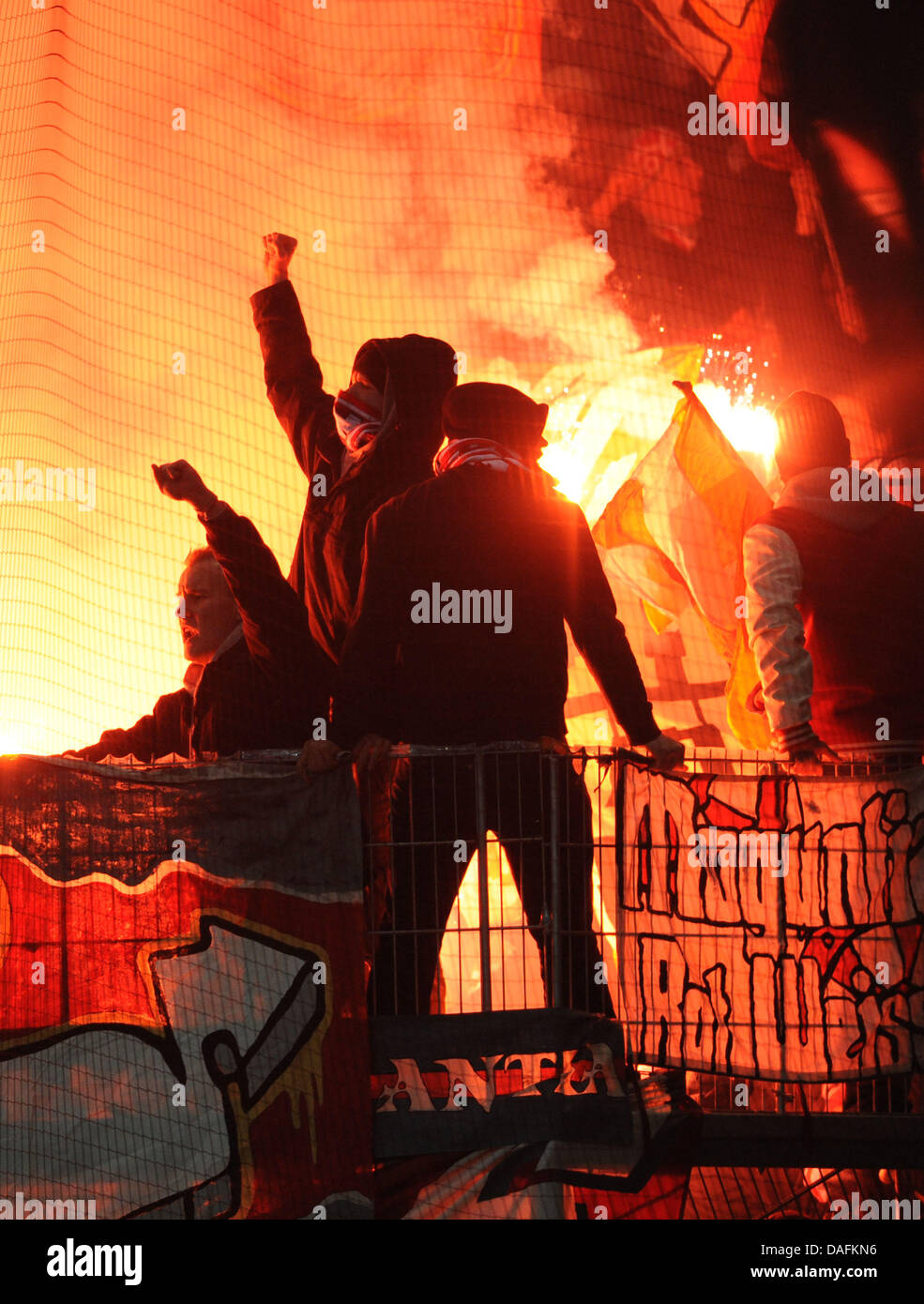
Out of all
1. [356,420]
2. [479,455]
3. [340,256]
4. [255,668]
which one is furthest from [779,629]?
[340,256]

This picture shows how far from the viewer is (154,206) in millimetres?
6164

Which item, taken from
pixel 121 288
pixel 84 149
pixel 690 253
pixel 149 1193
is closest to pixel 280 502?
pixel 121 288

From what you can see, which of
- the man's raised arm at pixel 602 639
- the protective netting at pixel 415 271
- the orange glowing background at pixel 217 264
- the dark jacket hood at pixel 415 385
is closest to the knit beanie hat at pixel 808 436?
the man's raised arm at pixel 602 639

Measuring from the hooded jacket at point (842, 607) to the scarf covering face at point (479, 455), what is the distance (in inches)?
34.9

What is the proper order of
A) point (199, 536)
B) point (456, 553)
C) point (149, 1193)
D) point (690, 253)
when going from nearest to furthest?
1. point (149, 1193)
2. point (456, 553)
3. point (199, 536)
4. point (690, 253)

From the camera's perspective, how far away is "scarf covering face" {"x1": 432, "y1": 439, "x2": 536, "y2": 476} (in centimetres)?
430

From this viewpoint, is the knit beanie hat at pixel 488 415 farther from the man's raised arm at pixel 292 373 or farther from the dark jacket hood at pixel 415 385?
the man's raised arm at pixel 292 373

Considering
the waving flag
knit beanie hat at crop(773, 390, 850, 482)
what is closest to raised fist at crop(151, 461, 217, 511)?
knit beanie hat at crop(773, 390, 850, 482)

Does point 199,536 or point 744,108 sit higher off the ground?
point 744,108

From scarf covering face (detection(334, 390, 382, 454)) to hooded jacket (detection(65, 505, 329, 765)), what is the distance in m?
0.52

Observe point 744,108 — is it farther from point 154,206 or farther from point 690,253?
point 154,206
